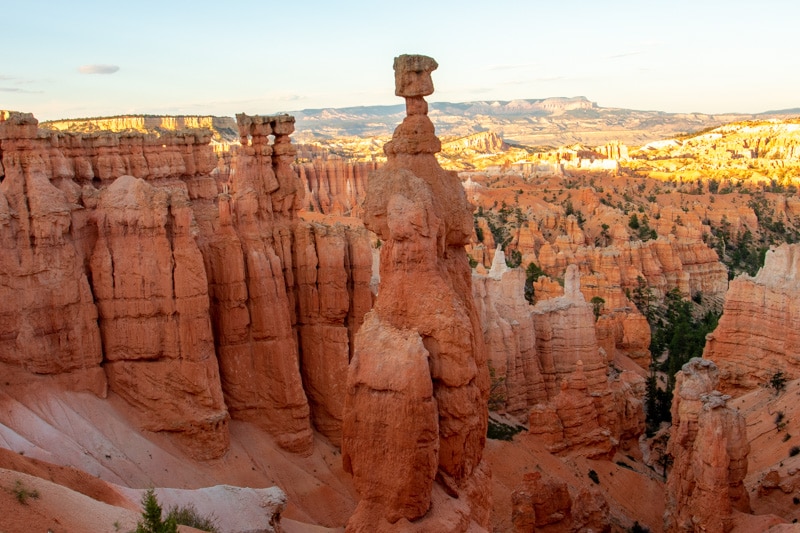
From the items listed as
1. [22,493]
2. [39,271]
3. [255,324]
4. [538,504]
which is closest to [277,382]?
[255,324]

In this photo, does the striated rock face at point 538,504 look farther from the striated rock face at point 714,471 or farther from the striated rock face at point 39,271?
the striated rock face at point 39,271

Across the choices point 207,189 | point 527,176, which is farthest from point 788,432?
point 527,176

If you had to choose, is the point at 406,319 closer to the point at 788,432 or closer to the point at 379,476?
the point at 379,476

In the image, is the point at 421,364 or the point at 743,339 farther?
the point at 743,339

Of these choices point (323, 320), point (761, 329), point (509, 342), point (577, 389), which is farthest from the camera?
point (761, 329)

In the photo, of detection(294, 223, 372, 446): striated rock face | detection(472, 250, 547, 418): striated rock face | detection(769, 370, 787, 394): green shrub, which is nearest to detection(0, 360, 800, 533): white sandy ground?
detection(294, 223, 372, 446): striated rock face

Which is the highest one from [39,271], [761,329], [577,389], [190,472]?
[39,271]

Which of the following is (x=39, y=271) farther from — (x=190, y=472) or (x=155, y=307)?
(x=190, y=472)
